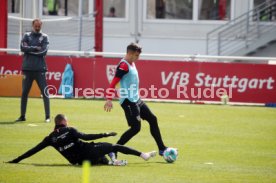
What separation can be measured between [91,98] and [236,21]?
11.4 metres

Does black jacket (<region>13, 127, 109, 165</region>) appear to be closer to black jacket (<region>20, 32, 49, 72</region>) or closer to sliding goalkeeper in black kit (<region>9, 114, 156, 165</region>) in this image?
sliding goalkeeper in black kit (<region>9, 114, 156, 165</region>)

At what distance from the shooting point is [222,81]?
24219 mm

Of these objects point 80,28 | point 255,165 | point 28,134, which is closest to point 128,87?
point 255,165

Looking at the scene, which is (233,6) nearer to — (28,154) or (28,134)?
(28,134)

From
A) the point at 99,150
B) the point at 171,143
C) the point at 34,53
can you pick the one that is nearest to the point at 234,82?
the point at 34,53

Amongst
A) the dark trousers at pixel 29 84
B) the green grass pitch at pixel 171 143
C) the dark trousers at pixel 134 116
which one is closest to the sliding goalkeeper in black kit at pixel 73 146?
the green grass pitch at pixel 171 143

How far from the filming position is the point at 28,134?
15898 mm

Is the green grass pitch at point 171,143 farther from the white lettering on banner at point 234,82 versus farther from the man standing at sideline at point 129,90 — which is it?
the white lettering on banner at point 234,82

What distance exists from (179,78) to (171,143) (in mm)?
9226

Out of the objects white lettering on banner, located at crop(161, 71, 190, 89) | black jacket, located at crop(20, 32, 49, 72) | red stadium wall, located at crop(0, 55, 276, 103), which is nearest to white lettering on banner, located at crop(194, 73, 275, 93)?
red stadium wall, located at crop(0, 55, 276, 103)

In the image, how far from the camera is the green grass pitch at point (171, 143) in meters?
11.6

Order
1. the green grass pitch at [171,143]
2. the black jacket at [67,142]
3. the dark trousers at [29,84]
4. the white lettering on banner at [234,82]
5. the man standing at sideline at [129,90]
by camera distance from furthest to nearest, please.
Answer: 1. the white lettering on banner at [234,82]
2. the dark trousers at [29,84]
3. the man standing at sideline at [129,90]
4. the black jacket at [67,142]
5. the green grass pitch at [171,143]

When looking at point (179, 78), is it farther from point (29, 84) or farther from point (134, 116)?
point (134, 116)

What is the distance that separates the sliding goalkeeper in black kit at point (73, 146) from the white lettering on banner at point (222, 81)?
39.4 feet
